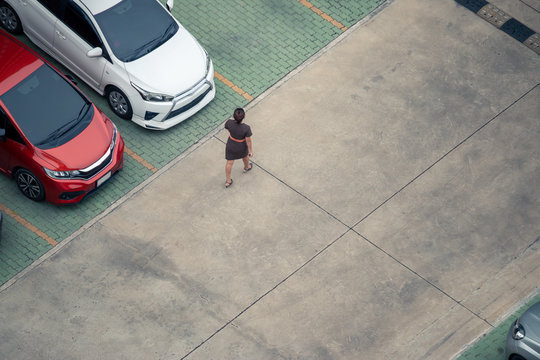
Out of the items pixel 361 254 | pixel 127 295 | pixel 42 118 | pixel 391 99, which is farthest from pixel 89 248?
pixel 391 99

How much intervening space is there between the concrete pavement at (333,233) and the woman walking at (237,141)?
0.57 meters

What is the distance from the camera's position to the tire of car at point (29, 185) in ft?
44.8

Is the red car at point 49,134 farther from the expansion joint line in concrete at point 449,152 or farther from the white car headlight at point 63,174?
the expansion joint line in concrete at point 449,152

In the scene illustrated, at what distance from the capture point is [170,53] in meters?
15.0

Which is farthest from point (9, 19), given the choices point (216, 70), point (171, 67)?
point (216, 70)

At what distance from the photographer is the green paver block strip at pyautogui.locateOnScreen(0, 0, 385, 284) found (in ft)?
45.3

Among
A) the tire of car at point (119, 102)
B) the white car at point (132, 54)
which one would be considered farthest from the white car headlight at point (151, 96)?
the tire of car at point (119, 102)

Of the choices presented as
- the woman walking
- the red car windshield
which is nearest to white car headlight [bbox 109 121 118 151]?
the red car windshield

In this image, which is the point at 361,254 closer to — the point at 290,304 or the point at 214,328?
the point at 290,304

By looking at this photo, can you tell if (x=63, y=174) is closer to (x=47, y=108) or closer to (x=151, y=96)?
(x=47, y=108)

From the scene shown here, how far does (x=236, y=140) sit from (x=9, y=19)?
5.48 meters

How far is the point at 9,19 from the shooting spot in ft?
52.0

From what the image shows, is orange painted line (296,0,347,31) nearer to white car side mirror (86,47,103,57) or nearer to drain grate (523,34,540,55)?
drain grate (523,34,540,55)

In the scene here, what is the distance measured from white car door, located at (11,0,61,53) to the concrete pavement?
11.4ft
